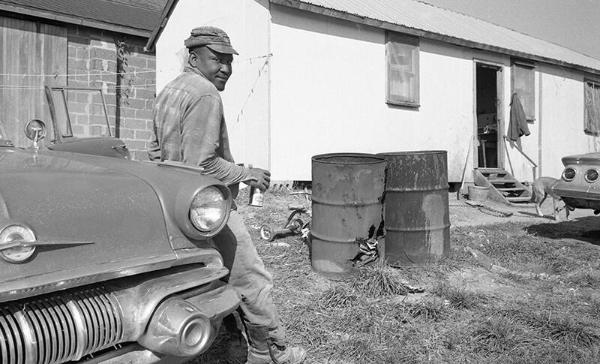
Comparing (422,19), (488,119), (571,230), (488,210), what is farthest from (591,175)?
(488,119)

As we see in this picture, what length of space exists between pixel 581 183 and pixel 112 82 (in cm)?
925

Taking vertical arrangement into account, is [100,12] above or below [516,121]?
above

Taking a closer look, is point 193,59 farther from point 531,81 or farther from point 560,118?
point 560,118

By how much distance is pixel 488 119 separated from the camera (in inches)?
650

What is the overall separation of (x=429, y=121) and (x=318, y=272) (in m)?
7.56

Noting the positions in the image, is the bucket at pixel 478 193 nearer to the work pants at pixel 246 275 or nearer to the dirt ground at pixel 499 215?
the dirt ground at pixel 499 215

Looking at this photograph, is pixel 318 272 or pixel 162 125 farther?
pixel 318 272

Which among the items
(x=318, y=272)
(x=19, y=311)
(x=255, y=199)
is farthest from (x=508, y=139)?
(x=19, y=311)

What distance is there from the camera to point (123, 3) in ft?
39.9

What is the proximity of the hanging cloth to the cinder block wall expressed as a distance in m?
9.25

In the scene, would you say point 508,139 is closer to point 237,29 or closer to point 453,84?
point 453,84

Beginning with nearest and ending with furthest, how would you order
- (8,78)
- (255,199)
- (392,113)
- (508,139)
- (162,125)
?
(162,125) < (255,199) < (8,78) < (392,113) < (508,139)

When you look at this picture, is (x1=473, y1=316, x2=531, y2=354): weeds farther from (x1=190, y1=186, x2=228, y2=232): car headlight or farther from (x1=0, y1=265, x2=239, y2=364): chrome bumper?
(x1=190, y1=186, x2=228, y2=232): car headlight

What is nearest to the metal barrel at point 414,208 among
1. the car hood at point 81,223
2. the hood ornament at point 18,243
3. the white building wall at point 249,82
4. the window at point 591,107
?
the car hood at point 81,223
